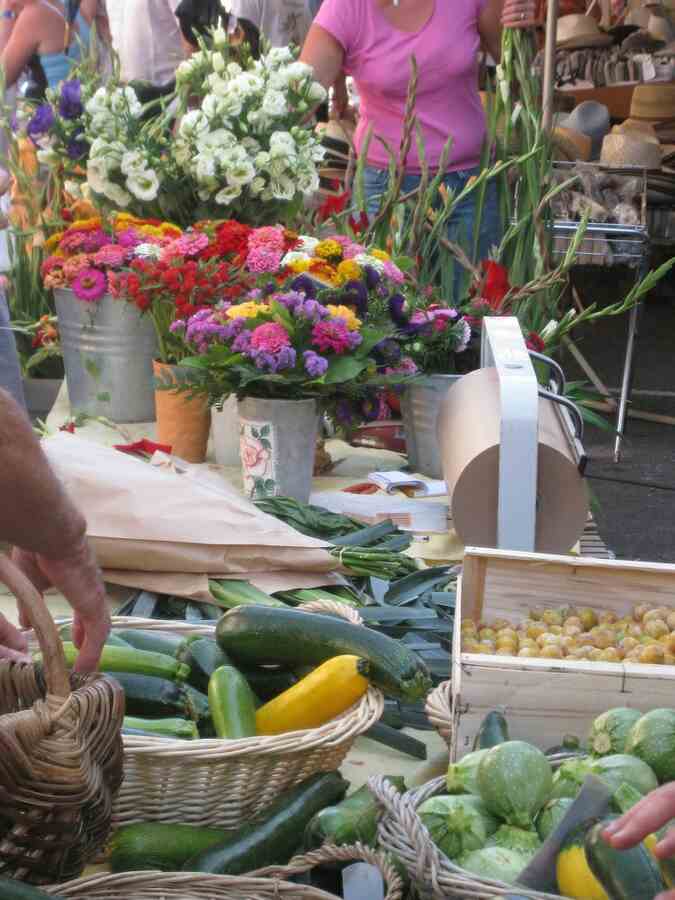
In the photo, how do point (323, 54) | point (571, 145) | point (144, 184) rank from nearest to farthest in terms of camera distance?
point (144, 184) < point (323, 54) < point (571, 145)

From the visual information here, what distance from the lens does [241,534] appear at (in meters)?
2.02

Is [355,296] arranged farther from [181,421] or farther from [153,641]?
[153,641]

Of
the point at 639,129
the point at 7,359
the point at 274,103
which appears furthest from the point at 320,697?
the point at 639,129

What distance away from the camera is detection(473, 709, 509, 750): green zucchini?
53.5 inches

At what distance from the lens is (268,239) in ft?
8.66

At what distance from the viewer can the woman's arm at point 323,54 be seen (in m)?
3.74

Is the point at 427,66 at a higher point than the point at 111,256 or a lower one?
higher

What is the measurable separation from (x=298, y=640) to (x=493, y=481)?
58 cm

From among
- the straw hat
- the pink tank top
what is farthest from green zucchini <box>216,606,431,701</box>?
the straw hat

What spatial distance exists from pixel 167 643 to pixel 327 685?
0.90 ft

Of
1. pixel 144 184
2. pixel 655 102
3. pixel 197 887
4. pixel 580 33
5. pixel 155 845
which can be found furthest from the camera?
pixel 580 33

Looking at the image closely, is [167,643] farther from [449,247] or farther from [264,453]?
[449,247]

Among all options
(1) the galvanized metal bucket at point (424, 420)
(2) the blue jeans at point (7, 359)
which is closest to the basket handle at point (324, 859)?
(1) the galvanized metal bucket at point (424, 420)

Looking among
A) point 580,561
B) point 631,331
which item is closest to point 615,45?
point 631,331
